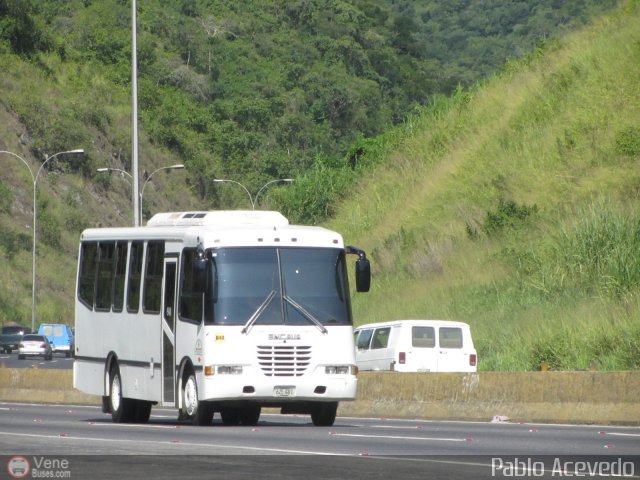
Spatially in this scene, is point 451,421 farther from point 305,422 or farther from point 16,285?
point 16,285

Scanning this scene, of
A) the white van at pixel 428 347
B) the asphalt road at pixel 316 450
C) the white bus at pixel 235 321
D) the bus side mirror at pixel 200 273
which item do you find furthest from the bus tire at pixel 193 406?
the white van at pixel 428 347

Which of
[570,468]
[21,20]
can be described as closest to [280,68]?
[21,20]

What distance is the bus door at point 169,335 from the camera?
2222 cm

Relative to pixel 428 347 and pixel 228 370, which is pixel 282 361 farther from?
pixel 428 347

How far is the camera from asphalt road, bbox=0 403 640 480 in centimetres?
1305

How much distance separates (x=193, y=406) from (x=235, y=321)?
52.4 inches

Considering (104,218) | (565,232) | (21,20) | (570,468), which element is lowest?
(570,468)

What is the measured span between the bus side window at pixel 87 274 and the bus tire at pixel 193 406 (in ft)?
14.1

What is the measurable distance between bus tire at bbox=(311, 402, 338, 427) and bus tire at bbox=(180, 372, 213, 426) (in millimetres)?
1666

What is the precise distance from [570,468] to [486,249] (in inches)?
1155

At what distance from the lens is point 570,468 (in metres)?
13.4

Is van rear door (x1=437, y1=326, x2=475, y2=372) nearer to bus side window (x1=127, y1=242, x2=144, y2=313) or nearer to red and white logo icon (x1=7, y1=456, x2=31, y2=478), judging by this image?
bus side window (x1=127, y1=242, x2=144, y2=313)

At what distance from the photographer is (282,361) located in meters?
21.5

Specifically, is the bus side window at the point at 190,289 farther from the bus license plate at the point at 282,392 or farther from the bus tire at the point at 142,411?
the bus tire at the point at 142,411
